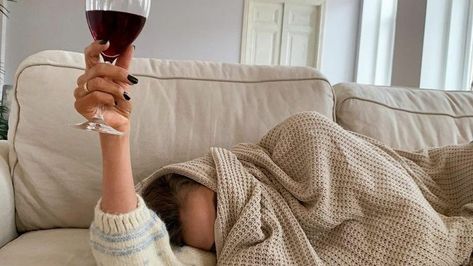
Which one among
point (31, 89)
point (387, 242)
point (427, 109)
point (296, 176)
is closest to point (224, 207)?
point (296, 176)

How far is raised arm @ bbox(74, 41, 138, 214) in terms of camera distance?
2.31 feet

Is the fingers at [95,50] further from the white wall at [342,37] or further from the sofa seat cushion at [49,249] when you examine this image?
the white wall at [342,37]

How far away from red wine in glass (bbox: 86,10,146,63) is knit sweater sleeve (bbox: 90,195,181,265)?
0.28 m

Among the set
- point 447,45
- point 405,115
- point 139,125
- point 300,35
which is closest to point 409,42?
point 447,45

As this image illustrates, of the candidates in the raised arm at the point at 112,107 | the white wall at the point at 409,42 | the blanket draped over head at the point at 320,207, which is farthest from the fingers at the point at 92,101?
the white wall at the point at 409,42

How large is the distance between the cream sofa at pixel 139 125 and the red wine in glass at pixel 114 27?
578 mm

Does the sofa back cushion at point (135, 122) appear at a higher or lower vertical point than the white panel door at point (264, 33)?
lower

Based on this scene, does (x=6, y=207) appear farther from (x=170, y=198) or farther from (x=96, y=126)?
(x=96, y=126)

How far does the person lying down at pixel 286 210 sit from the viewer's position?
2.91ft

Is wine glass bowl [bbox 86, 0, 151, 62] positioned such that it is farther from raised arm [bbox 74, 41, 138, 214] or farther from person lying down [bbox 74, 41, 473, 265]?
person lying down [bbox 74, 41, 473, 265]

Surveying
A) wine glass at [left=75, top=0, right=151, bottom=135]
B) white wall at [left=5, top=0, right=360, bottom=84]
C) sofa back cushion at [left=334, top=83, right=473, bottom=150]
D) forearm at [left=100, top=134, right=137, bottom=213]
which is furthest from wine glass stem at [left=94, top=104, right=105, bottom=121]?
white wall at [left=5, top=0, right=360, bottom=84]

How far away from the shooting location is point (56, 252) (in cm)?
109

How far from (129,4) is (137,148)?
0.66 meters

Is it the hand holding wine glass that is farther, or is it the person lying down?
the person lying down
